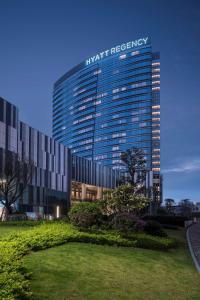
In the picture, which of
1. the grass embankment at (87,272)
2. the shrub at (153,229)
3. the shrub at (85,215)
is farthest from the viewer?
the shrub at (153,229)

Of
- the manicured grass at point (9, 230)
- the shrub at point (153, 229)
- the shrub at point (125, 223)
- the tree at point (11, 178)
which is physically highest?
the tree at point (11, 178)

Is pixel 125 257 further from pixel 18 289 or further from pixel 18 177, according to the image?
pixel 18 177

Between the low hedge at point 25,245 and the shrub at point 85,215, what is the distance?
2017 millimetres

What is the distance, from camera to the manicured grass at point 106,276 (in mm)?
9656

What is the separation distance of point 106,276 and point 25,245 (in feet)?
15.3

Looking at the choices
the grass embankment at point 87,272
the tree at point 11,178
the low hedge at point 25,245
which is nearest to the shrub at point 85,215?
the low hedge at point 25,245

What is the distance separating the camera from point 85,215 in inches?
881

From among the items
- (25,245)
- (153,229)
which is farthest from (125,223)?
(25,245)

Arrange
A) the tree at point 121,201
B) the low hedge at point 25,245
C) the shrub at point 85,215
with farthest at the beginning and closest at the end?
the tree at point 121,201
the shrub at point 85,215
the low hedge at point 25,245

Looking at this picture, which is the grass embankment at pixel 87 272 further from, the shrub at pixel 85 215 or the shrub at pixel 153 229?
→ the shrub at pixel 153 229

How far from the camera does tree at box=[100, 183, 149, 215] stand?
27.4 m

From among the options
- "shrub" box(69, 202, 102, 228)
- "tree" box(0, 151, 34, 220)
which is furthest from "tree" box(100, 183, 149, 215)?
"tree" box(0, 151, 34, 220)

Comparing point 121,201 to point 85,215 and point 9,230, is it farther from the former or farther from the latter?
point 9,230

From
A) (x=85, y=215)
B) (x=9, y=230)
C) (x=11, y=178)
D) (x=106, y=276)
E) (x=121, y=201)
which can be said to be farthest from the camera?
(x=11, y=178)
